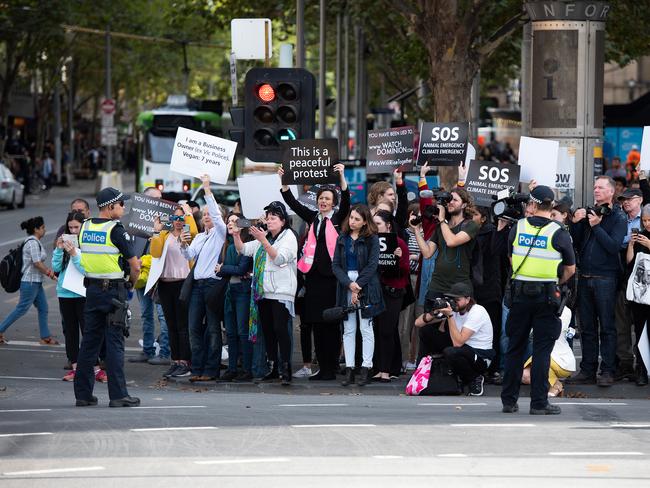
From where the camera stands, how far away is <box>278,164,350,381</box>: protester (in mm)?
13516

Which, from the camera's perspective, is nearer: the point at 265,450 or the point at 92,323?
the point at 265,450

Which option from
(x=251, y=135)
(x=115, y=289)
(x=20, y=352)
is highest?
(x=251, y=135)

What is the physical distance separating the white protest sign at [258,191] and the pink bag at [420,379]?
241 centimetres

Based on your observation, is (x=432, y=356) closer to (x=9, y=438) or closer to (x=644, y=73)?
(x=9, y=438)

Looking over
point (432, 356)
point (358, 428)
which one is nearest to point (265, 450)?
point (358, 428)

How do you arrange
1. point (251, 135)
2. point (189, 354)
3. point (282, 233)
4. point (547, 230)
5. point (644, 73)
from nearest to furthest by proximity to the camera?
point (547, 230) → point (282, 233) → point (189, 354) → point (251, 135) → point (644, 73)

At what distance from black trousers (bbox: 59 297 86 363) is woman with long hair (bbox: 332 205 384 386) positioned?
253 cm

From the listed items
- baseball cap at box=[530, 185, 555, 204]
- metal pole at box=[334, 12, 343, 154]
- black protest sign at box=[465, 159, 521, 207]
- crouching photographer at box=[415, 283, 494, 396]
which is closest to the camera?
baseball cap at box=[530, 185, 555, 204]

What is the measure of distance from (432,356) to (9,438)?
13.8ft

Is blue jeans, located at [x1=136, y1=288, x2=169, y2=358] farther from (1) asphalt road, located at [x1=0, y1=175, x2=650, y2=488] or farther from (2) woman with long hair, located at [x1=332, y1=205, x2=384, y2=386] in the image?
(2) woman with long hair, located at [x1=332, y1=205, x2=384, y2=386]

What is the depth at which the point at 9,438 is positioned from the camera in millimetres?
9984

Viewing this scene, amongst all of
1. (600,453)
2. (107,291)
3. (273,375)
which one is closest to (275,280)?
(273,375)

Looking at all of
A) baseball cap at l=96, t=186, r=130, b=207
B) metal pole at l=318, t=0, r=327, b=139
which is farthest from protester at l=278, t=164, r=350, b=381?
metal pole at l=318, t=0, r=327, b=139

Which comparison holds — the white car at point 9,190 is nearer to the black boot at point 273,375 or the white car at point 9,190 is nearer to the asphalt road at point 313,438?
the asphalt road at point 313,438
